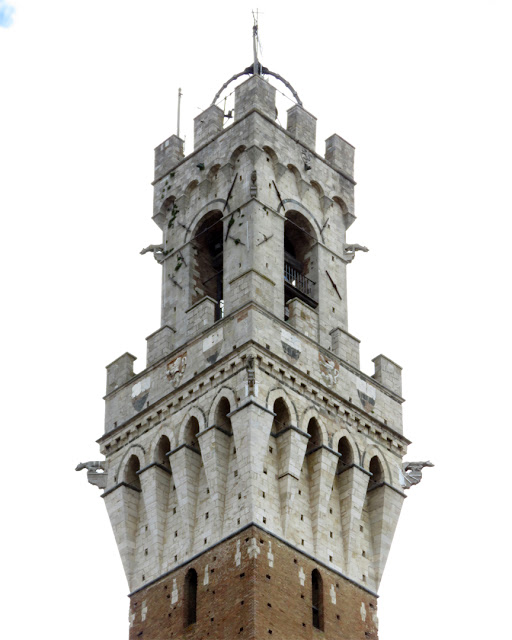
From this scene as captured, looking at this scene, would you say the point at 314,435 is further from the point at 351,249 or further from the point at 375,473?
the point at 351,249

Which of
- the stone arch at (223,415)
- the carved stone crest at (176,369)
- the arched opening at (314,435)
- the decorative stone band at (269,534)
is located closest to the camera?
the decorative stone band at (269,534)

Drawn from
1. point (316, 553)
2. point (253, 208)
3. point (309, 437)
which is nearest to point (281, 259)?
point (253, 208)

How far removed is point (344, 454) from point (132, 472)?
20.7ft

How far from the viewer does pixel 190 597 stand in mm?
51344

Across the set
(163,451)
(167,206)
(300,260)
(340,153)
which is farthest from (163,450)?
(340,153)

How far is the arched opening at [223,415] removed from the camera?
53.0 metres

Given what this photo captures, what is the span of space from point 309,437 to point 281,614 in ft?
19.5

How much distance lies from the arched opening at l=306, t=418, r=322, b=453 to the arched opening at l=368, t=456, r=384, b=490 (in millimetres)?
2289

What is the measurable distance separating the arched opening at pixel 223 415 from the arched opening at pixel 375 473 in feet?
16.0

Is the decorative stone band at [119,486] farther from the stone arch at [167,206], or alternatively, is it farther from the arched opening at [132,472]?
the stone arch at [167,206]

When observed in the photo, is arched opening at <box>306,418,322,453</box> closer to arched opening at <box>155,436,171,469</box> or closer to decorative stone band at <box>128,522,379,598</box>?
decorative stone band at <box>128,522,379,598</box>

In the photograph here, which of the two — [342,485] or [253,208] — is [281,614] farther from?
[253,208]

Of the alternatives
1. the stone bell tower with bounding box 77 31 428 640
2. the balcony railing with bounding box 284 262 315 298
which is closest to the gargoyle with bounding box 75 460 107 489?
the stone bell tower with bounding box 77 31 428 640

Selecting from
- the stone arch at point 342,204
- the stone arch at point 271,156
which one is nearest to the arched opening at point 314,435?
the stone arch at point 271,156
